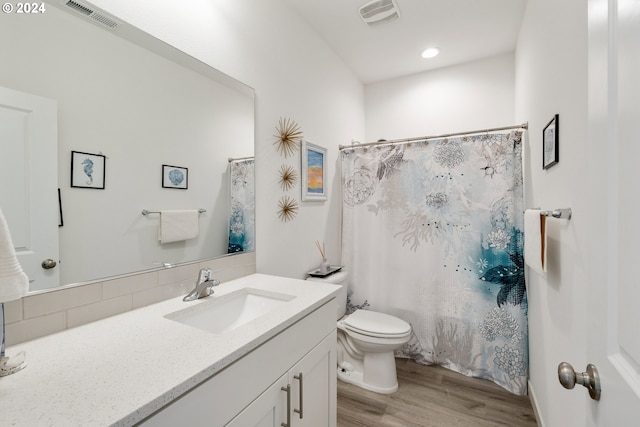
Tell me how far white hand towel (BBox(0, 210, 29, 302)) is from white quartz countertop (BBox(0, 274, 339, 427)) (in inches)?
7.4

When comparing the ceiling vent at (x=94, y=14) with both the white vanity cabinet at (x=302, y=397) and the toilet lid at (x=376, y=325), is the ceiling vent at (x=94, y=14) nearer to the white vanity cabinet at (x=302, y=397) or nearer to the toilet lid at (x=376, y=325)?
the white vanity cabinet at (x=302, y=397)

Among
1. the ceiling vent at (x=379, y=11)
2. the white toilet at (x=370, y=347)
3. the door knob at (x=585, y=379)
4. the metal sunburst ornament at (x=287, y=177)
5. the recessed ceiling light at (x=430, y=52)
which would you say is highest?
the recessed ceiling light at (x=430, y=52)

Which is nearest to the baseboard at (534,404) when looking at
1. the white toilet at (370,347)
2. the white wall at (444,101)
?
the white toilet at (370,347)

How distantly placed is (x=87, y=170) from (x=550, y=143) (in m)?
1.91

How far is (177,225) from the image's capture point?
1279 millimetres

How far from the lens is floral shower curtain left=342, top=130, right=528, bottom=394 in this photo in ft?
6.63

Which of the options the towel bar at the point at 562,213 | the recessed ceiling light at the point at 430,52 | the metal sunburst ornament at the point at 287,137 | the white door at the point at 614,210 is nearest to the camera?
the white door at the point at 614,210

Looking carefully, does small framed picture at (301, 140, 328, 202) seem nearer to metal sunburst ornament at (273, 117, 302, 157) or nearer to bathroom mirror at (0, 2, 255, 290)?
metal sunburst ornament at (273, 117, 302, 157)

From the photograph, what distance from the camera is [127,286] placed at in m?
1.07

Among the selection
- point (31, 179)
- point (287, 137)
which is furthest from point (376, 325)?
point (31, 179)

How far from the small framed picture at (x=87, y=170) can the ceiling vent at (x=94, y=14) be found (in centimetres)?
47

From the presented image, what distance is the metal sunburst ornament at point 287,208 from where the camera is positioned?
6.15 feet

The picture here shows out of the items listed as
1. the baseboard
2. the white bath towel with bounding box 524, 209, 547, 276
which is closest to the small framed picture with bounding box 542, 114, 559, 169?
the white bath towel with bounding box 524, 209, 547, 276

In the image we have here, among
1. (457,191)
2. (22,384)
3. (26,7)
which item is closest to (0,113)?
(26,7)
